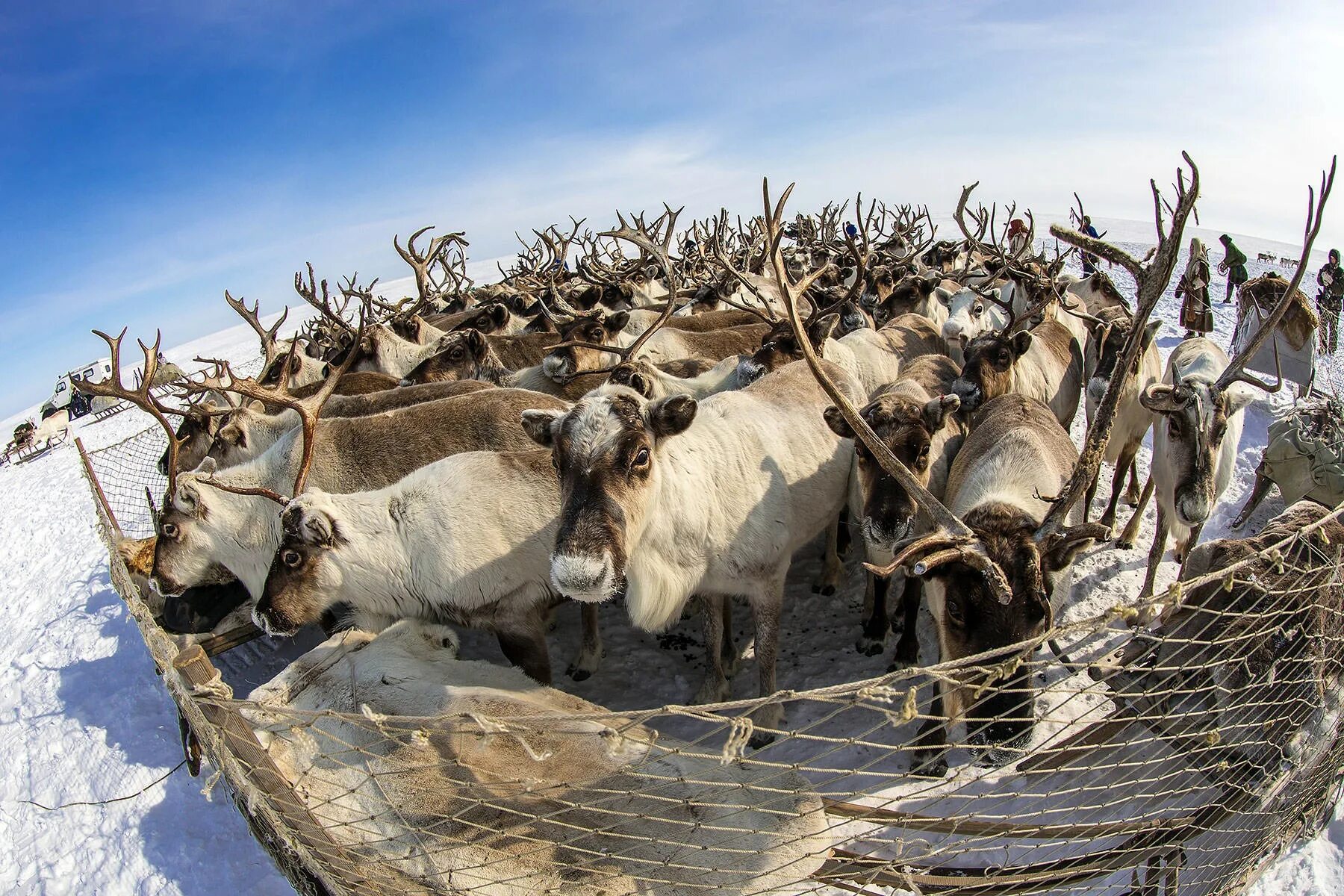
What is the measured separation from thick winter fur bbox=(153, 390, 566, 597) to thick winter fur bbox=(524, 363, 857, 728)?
64.4 inches

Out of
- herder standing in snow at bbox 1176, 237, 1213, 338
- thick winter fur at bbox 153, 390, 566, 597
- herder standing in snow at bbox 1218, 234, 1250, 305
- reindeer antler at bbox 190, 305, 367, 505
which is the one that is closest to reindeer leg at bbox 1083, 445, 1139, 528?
herder standing in snow at bbox 1176, 237, 1213, 338

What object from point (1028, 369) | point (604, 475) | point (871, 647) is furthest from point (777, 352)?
point (604, 475)

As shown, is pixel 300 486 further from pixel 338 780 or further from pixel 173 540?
pixel 338 780

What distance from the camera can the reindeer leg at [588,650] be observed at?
4770mm

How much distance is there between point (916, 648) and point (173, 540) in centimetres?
478

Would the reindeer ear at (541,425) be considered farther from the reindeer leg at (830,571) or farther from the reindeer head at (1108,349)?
the reindeer head at (1108,349)

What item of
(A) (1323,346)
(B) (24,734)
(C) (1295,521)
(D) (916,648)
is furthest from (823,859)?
(A) (1323,346)

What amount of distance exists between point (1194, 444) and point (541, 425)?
12.7 ft

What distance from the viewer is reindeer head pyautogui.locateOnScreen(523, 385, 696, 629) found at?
3.11 metres

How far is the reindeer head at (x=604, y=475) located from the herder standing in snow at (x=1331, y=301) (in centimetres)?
1111

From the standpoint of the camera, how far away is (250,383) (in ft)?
17.8

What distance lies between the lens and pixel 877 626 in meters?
4.73

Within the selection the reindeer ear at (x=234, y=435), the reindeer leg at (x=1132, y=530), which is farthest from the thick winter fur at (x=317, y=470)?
the reindeer leg at (x=1132, y=530)

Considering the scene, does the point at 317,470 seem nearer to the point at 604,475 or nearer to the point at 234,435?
the point at 234,435
